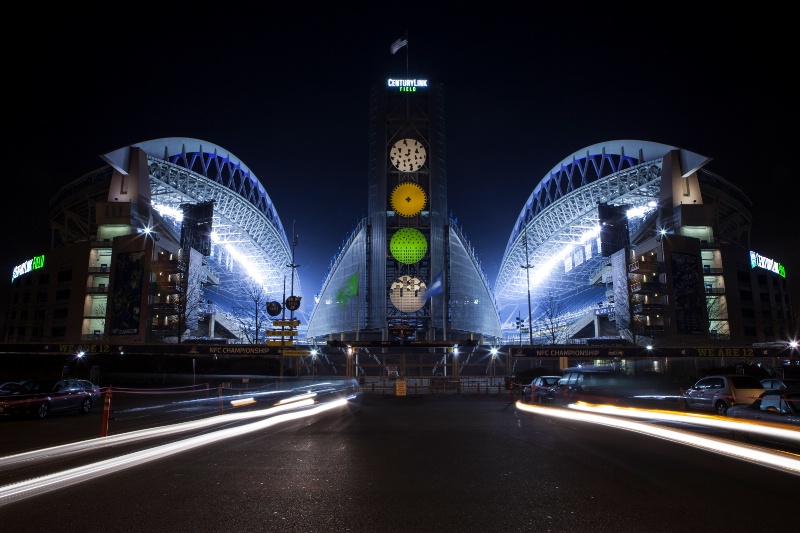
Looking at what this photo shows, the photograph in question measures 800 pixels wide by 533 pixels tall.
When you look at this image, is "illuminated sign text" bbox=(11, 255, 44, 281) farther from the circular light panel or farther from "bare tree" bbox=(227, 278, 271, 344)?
the circular light panel

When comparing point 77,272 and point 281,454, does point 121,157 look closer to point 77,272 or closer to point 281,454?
point 77,272

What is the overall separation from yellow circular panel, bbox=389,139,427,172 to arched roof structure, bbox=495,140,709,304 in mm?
18085

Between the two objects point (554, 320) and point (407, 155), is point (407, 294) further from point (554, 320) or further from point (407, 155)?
point (554, 320)

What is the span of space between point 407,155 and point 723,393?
5973 centimetres

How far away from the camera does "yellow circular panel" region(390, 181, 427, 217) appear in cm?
7181

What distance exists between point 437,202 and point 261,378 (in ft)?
125

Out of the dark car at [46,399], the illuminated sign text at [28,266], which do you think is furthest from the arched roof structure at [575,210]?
the illuminated sign text at [28,266]

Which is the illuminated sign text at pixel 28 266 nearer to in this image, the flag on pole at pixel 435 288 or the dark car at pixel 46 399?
the flag on pole at pixel 435 288

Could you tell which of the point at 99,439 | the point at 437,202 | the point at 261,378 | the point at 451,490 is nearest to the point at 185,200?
the point at 437,202

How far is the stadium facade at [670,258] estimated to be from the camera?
6556 centimetres

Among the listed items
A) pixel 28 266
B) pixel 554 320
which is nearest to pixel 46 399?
pixel 28 266

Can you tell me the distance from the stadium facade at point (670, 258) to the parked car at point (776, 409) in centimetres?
4394

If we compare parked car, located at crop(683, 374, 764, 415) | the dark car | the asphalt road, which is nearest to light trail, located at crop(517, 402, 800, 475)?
the asphalt road

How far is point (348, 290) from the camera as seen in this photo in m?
74.1
